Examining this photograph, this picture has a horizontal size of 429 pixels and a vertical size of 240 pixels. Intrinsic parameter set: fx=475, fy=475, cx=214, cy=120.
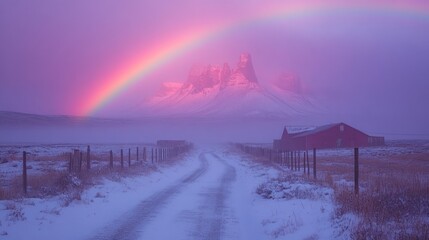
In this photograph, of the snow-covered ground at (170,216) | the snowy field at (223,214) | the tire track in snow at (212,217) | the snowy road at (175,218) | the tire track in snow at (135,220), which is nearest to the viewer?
the snowy field at (223,214)

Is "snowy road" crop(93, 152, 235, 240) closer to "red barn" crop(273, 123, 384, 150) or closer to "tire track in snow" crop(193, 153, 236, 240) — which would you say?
"tire track in snow" crop(193, 153, 236, 240)

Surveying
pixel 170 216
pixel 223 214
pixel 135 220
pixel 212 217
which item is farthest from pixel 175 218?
pixel 223 214

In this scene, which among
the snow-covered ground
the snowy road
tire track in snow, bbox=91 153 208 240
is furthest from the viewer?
the snowy road

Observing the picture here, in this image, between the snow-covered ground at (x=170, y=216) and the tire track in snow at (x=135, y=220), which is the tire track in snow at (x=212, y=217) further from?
the tire track in snow at (x=135, y=220)

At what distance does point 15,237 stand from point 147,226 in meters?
3.46

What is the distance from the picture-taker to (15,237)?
11656mm

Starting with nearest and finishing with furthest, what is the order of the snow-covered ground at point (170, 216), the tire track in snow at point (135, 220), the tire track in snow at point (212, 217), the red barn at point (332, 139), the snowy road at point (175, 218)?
the tire track in snow at point (135, 220) → the snow-covered ground at point (170, 216) → the snowy road at point (175, 218) → the tire track in snow at point (212, 217) → the red barn at point (332, 139)

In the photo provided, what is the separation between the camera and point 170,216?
1527 centimetres

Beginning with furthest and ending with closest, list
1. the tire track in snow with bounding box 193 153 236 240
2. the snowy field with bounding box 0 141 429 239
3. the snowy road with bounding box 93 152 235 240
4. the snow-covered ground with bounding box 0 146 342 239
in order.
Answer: the tire track in snow with bounding box 193 153 236 240 < the snowy road with bounding box 93 152 235 240 < the snow-covered ground with bounding box 0 146 342 239 < the snowy field with bounding box 0 141 429 239

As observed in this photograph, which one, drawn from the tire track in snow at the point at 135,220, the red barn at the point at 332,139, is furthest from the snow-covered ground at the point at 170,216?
the red barn at the point at 332,139

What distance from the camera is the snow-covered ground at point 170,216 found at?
486 inches

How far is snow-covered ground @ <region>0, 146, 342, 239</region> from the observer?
40.5 ft

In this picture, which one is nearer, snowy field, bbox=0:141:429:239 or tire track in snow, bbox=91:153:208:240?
snowy field, bbox=0:141:429:239

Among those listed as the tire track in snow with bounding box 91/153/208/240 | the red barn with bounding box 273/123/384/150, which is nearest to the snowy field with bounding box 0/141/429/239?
the tire track in snow with bounding box 91/153/208/240
